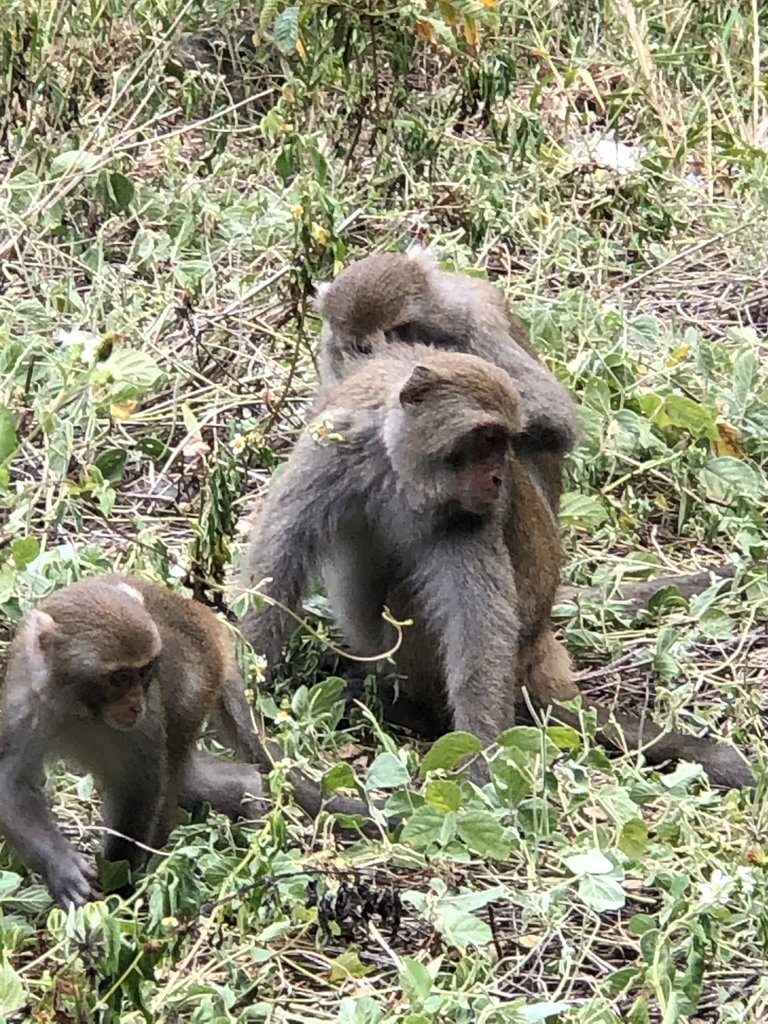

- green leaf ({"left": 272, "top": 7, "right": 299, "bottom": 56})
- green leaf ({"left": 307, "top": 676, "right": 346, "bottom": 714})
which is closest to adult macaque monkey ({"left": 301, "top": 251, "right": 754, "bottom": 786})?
green leaf ({"left": 307, "top": 676, "right": 346, "bottom": 714})

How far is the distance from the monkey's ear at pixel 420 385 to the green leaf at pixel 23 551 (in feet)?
4.21

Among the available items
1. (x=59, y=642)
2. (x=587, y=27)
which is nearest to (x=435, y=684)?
(x=59, y=642)

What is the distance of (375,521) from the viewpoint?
6.45 m

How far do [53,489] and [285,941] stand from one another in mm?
2240

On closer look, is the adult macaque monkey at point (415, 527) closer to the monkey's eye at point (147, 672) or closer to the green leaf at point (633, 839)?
the green leaf at point (633, 839)

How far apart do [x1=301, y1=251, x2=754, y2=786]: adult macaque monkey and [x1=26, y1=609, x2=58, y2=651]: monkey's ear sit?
5.48ft

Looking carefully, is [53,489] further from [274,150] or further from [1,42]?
[274,150]

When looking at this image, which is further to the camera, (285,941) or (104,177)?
(104,177)

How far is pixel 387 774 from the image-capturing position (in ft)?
18.6

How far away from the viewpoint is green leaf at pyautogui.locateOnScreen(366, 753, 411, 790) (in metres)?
5.65

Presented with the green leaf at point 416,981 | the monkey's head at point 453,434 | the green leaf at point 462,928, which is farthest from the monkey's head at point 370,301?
the green leaf at point 416,981

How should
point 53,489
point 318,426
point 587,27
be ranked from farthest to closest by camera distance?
1. point 587,27
2. point 53,489
3. point 318,426

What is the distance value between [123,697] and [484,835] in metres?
1.16

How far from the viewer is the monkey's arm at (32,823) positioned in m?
4.86
